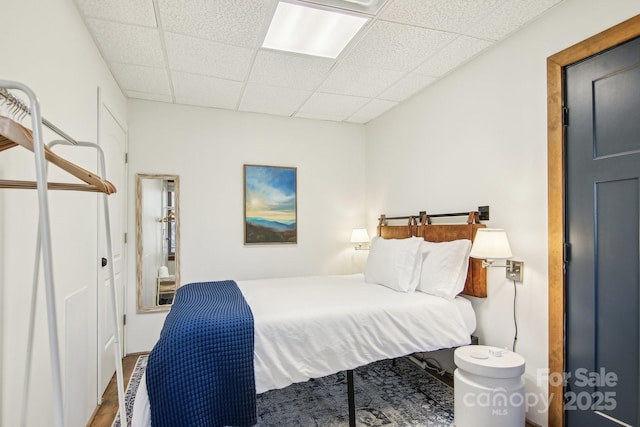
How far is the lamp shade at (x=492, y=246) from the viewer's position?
2207 mm

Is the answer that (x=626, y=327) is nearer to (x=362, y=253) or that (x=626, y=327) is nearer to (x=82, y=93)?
(x=362, y=253)

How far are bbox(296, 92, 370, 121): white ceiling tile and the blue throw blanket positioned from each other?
238 cm

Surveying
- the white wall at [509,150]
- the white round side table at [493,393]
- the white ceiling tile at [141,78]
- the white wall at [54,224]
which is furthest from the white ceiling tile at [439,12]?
the white round side table at [493,393]

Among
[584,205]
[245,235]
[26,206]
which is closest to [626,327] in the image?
[584,205]

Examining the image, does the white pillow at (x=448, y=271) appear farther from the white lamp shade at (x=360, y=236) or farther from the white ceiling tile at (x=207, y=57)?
the white ceiling tile at (x=207, y=57)

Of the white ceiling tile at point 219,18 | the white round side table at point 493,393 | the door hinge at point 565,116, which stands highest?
the white ceiling tile at point 219,18

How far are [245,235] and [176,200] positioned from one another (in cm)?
82

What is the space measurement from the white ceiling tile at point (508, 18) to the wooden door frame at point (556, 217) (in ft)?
0.99

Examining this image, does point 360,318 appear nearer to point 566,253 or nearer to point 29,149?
point 566,253

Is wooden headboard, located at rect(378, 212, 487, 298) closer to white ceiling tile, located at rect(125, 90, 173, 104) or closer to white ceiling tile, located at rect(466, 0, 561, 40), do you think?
white ceiling tile, located at rect(466, 0, 561, 40)

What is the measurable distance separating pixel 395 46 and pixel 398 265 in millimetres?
1679

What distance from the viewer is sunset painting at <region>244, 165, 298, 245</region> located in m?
3.93

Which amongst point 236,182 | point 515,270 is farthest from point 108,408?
point 515,270

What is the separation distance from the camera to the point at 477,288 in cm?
258
